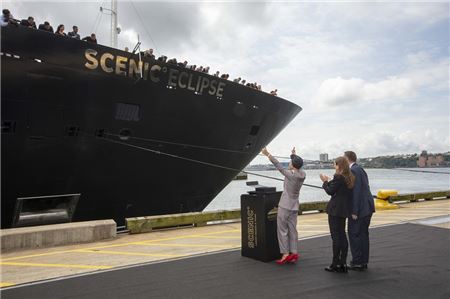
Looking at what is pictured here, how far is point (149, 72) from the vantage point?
972 centimetres

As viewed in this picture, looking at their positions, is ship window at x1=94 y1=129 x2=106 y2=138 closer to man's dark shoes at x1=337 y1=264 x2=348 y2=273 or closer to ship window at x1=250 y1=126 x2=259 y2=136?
ship window at x1=250 y1=126 x2=259 y2=136

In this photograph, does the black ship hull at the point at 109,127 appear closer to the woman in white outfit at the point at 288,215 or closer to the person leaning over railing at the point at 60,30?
the person leaning over railing at the point at 60,30

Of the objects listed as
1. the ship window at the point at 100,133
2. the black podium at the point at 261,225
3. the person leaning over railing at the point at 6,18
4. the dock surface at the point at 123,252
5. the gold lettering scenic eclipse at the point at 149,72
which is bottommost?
the dock surface at the point at 123,252

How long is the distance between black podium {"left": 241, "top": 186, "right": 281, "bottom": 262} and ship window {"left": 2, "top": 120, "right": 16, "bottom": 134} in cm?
590

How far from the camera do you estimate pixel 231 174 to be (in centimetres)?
1380

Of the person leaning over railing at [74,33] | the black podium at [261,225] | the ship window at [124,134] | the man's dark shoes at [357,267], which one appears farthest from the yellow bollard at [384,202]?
the person leaning over railing at [74,33]

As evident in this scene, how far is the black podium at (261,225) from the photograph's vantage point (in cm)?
543

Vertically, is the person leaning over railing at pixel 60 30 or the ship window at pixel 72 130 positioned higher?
the person leaning over railing at pixel 60 30

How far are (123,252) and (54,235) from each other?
1668mm

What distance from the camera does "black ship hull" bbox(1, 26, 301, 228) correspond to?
8.25 m

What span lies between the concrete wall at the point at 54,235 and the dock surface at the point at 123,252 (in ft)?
0.75

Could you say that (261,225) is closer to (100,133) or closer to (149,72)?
(100,133)

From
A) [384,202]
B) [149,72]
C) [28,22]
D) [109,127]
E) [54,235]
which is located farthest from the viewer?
[384,202]

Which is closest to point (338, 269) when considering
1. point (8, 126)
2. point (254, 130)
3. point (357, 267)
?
point (357, 267)
